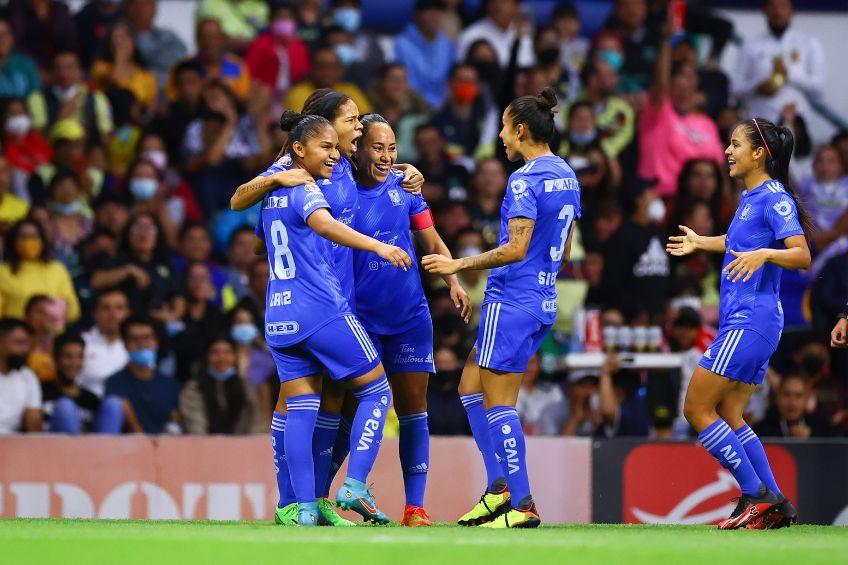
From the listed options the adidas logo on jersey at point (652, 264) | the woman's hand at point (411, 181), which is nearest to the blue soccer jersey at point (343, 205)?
the woman's hand at point (411, 181)

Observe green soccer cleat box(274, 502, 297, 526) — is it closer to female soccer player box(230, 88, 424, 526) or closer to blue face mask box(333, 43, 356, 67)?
female soccer player box(230, 88, 424, 526)

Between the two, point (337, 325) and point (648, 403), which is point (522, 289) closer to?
point (337, 325)

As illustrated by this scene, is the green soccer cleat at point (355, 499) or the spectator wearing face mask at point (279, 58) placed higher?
the spectator wearing face mask at point (279, 58)

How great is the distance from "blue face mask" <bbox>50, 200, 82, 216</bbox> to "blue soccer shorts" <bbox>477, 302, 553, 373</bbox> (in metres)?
6.65

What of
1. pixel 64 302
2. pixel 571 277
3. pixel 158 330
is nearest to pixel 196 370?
pixel 158 330

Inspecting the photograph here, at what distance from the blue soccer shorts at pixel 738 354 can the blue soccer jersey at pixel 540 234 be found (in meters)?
0.94

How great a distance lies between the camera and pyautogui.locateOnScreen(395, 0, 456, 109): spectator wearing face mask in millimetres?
15586

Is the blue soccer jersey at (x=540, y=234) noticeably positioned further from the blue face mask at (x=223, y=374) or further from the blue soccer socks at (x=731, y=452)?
the blue face mask at (x=223, y=374)

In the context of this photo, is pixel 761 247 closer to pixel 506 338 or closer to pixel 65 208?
pixel 506 338

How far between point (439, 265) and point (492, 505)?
138 centimetres

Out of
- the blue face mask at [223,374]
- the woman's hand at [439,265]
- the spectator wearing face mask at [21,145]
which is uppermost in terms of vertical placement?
the spectator wearing face mask at [21,145]

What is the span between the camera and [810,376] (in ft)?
40.5

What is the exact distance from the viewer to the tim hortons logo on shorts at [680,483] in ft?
36.3

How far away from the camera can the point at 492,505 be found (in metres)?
8.05
